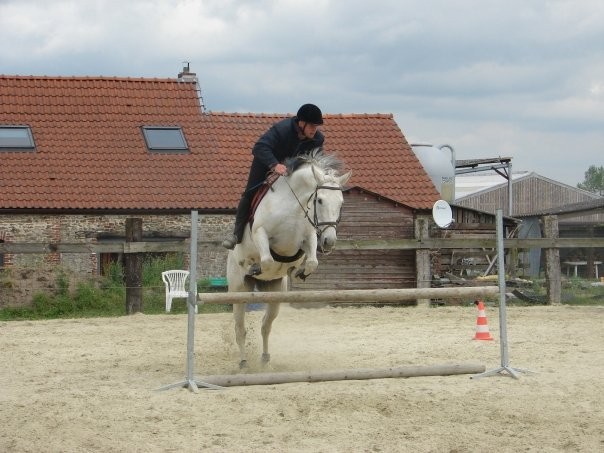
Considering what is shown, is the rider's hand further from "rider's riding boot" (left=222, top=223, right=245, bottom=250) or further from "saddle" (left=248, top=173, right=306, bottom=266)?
"rider's riding boot" (left=222, top=223, right=245, bottom=250)

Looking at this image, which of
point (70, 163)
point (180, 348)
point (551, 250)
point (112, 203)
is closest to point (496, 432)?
point (180, 348)

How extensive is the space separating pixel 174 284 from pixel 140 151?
234 inches

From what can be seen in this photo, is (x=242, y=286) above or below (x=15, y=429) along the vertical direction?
above

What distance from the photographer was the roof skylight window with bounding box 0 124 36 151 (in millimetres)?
20094

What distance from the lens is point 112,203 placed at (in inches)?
752

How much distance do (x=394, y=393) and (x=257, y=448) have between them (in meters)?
1.63

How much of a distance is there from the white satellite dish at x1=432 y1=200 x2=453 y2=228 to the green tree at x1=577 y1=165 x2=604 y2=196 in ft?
292

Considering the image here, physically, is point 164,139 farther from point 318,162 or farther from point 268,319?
point 318,162

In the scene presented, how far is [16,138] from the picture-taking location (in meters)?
20.4

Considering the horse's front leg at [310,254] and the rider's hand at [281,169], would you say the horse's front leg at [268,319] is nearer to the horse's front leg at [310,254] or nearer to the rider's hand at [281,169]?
the horse's front leg at [310,254]

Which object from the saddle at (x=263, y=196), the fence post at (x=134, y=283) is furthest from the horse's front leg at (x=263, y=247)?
the fence post at (x=134, y=283)

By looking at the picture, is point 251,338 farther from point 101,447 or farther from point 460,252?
point 460,252

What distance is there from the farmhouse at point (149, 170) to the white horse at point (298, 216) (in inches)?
309

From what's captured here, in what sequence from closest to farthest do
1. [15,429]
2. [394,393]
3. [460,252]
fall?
[15,429] → [394,393] → [460,252]
